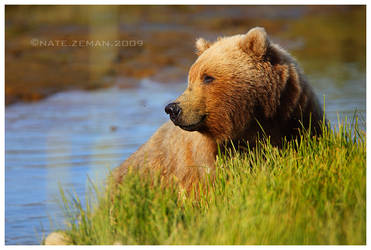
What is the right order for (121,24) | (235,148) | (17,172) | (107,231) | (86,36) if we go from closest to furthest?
(107,231) → (235,148) → (17,172) → (86,36) → (121,24)

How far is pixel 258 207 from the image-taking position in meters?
4.54

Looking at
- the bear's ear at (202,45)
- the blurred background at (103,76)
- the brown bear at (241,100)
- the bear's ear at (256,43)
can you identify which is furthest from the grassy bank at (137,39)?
the bear's ear at (256,43)

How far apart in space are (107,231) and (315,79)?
11166 millimetres

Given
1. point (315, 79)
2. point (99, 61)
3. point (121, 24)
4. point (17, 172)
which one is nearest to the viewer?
point (17, 172)

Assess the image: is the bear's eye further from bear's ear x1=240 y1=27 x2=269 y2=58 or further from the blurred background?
the blurred background

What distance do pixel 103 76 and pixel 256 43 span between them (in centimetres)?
1116

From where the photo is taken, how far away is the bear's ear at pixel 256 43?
557 centimetres

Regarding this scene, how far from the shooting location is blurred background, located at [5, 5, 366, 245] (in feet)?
28.0

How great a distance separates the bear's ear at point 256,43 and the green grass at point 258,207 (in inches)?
29.5

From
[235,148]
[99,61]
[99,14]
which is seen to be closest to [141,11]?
[99,14]

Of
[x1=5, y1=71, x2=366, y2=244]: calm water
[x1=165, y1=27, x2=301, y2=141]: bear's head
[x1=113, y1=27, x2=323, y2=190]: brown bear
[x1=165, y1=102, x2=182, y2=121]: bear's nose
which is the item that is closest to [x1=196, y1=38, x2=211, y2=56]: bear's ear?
[x1=113, y1=27, x2=323, y2=190]: brown bear

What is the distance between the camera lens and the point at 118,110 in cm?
1284

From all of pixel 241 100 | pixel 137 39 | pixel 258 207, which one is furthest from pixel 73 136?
pixel 137 39
